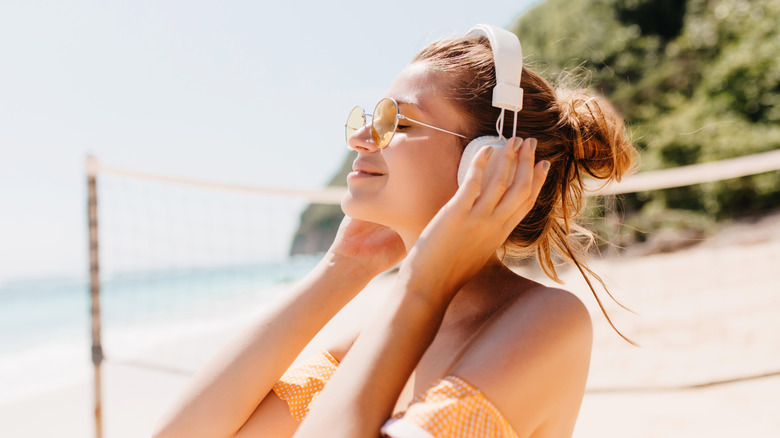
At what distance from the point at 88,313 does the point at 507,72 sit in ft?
57.7

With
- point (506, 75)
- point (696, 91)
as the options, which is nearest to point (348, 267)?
point (506, 75)

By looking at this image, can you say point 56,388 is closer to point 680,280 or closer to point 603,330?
point 603,330

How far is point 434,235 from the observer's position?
3.02ft

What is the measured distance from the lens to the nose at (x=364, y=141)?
130 cm

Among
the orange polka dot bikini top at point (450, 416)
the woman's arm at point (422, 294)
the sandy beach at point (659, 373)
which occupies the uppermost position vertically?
the woman's arm at point (422, 294)

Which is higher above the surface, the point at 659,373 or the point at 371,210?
the point at 371,210

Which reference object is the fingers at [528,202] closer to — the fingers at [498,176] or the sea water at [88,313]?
the fingers at [498,176]

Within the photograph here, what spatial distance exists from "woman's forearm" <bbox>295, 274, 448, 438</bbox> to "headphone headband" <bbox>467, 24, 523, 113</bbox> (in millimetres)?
456

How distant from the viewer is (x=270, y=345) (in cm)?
133

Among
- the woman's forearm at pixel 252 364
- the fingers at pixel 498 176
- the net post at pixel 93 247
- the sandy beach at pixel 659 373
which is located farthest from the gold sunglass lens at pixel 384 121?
the net post at pixel 93 247

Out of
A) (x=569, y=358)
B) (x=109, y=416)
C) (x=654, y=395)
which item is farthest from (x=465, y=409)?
(x=109, y=416)

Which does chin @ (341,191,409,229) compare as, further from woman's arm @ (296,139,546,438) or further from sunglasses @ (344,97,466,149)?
woman's arm @ (296,139,546,438)

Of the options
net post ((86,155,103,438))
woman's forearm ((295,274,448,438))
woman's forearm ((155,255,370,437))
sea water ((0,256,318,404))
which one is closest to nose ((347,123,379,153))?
woman's forearm ((155,255,370,437))

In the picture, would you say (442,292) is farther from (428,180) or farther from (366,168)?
(366,168)
